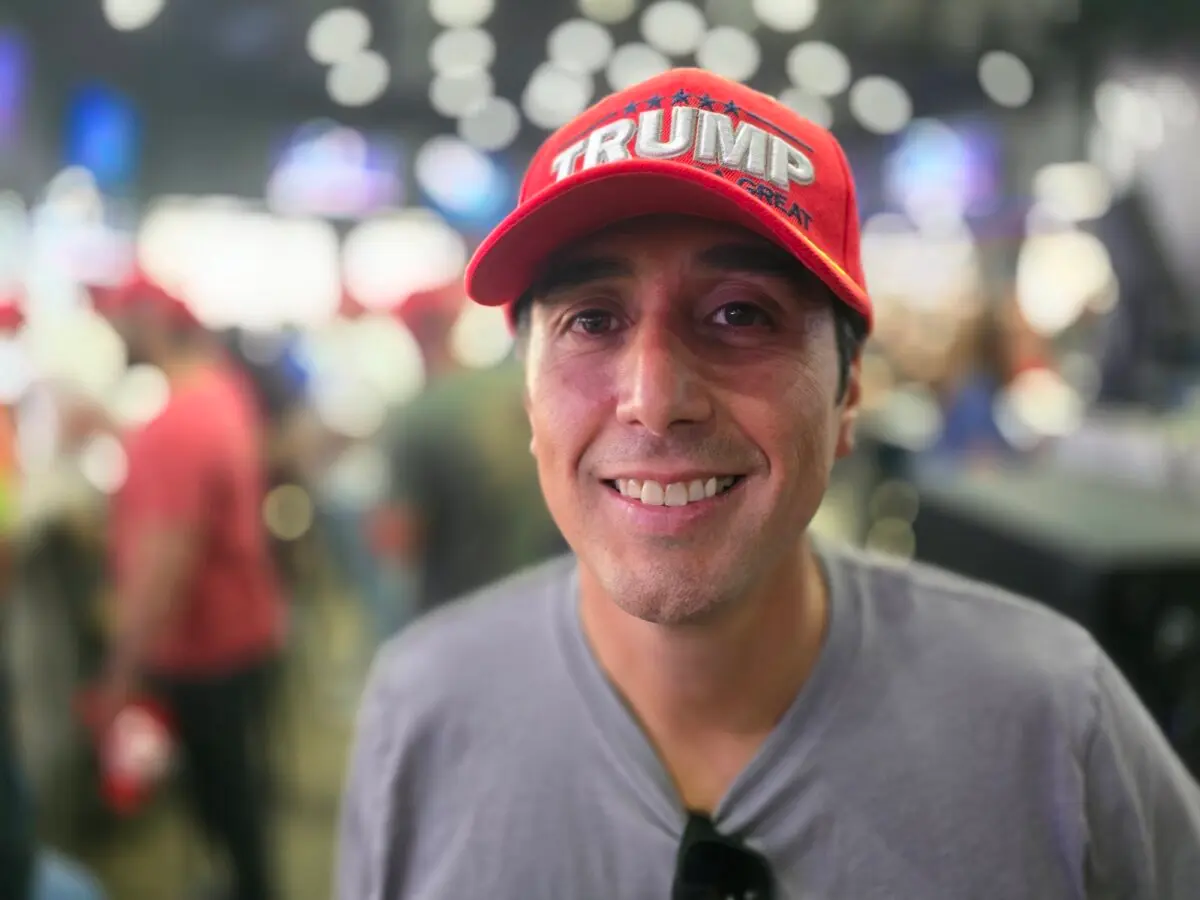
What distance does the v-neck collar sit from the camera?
2.72ft

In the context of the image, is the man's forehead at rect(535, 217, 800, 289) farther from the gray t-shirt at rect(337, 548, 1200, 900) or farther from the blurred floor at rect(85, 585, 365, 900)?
the blurred floor at rect(85, 585, 365, 900)

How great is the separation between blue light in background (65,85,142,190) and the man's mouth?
11.4 feet

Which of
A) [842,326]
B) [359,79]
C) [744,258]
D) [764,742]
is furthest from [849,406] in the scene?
[359,79]

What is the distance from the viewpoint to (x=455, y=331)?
2.93m

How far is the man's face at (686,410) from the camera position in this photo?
779 mm

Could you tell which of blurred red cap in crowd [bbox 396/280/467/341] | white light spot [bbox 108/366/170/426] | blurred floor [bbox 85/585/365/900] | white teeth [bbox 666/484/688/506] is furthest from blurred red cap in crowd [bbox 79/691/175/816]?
white teeth [bbox 666/484/688/506]

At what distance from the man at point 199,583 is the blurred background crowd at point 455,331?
0.17 feet

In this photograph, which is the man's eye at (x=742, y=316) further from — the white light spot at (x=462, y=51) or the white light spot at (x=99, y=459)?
the white light spot at (x=462, y=51)

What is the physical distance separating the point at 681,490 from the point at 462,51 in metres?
3.38

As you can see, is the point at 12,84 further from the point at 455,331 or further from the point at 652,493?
the point at 652,493

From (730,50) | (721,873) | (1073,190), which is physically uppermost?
(730,50)

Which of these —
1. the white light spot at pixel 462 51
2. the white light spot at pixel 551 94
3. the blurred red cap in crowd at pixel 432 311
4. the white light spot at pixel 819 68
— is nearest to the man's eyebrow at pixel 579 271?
the white light spot at pixel 551 94

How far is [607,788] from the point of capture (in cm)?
86

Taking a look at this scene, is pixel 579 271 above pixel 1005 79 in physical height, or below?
below
